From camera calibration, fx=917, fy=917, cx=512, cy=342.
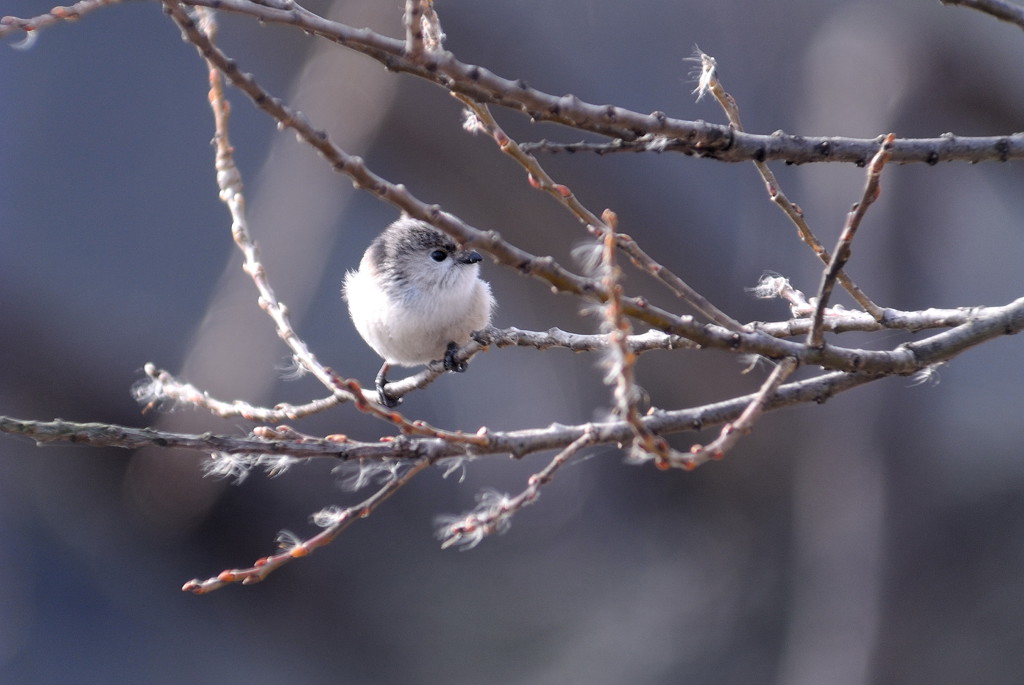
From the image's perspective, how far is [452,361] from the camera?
2854 mm

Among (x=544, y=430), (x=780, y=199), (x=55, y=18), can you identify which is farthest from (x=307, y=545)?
(x=780, y=199)

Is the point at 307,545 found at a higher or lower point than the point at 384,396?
lower

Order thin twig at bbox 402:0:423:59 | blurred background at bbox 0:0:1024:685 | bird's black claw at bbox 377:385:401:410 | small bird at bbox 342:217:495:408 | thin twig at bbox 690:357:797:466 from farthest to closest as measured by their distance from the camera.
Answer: blurred background at bbox 0:0:1024:685, small bird at bbox 342:217:495:408, bird's black claw at bbox 377:385:401:410, thin twig at bbox 402:0:423:59, thin twig at bbox 690:357:797:466

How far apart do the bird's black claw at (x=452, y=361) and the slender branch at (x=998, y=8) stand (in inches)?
61.2

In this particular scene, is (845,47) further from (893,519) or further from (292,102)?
(292,102)

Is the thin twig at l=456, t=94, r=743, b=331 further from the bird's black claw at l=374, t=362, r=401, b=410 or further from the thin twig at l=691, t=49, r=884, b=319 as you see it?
the bird's black claw at l=374, t=362, r=401, b=410

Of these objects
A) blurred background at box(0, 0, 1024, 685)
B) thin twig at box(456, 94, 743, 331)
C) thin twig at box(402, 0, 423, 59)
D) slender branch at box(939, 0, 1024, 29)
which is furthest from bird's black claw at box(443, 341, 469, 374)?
blurred background at box(0, 0, 1024, 685)

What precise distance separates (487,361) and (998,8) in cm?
449

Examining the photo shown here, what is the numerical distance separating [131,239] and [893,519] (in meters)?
5.10

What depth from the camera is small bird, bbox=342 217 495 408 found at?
3084 mm

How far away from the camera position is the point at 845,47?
5.88 m

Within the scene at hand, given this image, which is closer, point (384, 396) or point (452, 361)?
point (452, 361)

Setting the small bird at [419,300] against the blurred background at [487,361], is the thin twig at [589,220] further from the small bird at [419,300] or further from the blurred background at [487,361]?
the blurred background at [487,361]

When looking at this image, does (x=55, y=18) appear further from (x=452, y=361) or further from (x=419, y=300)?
(x=419, y=300)
